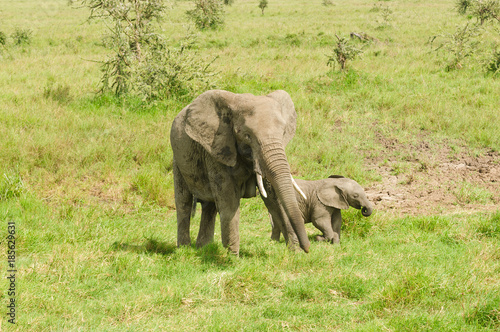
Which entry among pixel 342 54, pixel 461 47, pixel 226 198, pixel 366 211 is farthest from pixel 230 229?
pixel 461 47

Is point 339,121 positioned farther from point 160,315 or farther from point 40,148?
point 160,315

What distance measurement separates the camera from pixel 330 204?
22.6 ft

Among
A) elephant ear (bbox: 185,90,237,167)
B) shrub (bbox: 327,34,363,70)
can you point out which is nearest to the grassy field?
shrub (bbox: 327,34,363,70)

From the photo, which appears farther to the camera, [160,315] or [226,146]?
[226,146]

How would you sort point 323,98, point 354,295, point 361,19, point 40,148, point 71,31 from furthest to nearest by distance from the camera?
point 361,19 → point 71,31 → point 323,98 → point 40,148 → point 354,295

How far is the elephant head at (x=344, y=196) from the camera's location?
22.8 feet

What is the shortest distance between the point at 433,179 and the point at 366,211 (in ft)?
9.97

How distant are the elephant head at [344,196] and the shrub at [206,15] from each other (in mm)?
22764

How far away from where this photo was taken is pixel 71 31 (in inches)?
1126

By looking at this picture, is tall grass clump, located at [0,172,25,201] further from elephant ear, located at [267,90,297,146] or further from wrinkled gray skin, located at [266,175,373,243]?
elephant ear, located at [267,90,297,146]

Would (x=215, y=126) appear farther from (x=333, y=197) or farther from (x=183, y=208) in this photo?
(x=333, y=197)

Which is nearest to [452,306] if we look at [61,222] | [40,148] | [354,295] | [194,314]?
[354,295]

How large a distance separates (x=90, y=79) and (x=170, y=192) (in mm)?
8710

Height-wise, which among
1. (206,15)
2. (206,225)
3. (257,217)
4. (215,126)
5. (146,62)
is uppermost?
(206,15)
